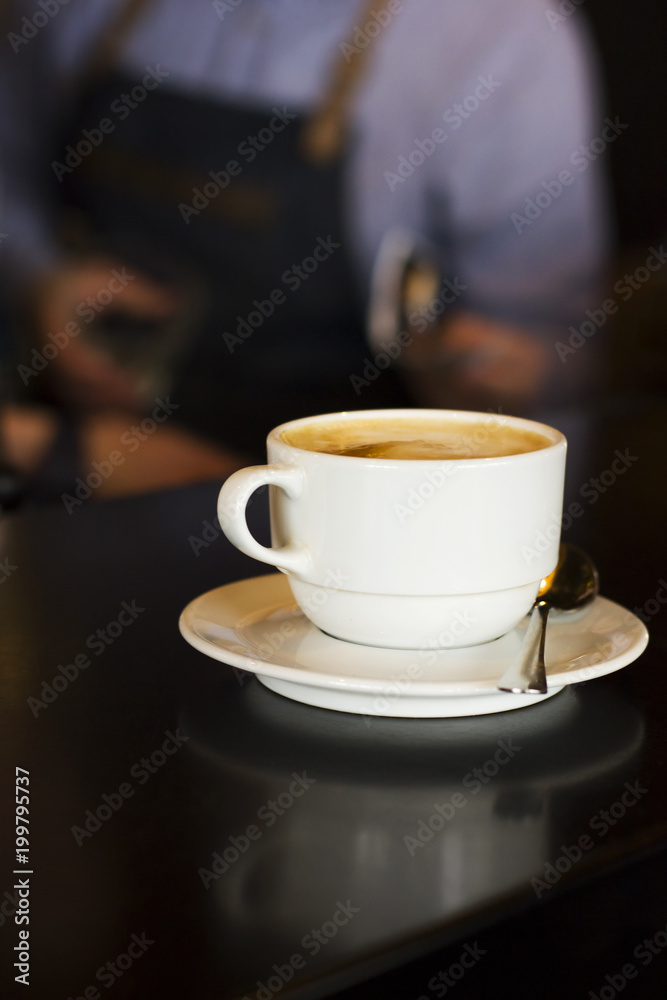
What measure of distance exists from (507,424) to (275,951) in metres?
0.37

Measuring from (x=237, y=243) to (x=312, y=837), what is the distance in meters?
2.20

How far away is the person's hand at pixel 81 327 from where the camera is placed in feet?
7.69

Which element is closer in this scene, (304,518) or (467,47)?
(304,518)

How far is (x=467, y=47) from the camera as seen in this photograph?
103 inches

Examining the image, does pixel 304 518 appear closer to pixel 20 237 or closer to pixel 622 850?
pixel 622 850

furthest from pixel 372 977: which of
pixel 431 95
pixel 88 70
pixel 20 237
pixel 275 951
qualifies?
pixel 431 95

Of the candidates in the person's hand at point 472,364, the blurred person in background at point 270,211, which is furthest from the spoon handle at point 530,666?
the person's hand at point 472,364

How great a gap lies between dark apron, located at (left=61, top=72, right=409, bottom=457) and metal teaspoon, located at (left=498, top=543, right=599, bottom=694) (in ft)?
6.05

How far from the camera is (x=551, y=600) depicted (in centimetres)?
64

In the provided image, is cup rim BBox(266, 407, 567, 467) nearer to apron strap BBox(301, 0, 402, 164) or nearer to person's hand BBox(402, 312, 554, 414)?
person's hand BBox(402, 312, 554, 414)

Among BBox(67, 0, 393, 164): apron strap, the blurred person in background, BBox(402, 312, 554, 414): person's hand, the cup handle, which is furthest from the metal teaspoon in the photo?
BBox(67, 0, 393, 164): apron strap

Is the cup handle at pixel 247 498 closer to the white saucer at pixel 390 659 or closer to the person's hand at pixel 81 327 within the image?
the white saucer at pixel 390 659

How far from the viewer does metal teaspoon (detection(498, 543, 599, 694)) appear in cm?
52

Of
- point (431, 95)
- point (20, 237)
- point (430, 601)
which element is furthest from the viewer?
point (431, 95)
